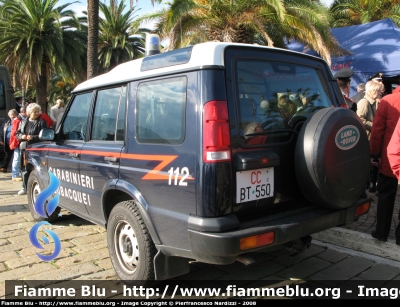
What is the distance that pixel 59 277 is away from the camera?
358 cm

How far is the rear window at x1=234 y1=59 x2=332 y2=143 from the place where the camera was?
2799 millimetres

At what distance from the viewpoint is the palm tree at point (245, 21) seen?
10219 millimetres

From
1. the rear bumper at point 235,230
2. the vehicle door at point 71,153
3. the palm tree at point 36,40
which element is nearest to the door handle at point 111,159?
the vehicle door at point 71,153

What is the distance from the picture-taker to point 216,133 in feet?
8.43

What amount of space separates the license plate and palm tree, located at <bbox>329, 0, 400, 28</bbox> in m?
16.5

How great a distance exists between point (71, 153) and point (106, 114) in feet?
2.50

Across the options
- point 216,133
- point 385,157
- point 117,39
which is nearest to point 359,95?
point 385,157

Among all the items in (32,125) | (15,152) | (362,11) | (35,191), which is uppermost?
(362,11)

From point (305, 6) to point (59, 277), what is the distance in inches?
388

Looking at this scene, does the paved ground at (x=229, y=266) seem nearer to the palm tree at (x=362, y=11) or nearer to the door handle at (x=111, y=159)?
the door handle at (x=111, y=159)

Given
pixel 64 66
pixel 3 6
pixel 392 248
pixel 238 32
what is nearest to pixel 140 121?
pixel 392 248

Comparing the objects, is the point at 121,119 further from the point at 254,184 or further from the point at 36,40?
the point at 36,40

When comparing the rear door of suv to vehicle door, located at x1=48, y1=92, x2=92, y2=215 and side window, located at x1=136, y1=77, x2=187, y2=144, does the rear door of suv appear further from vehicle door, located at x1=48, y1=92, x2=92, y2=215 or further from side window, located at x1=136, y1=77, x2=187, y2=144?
vehicle door, located at x1=48, y1=92, x2=92, y2=215

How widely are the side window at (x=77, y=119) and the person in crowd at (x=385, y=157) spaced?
3.14 m
